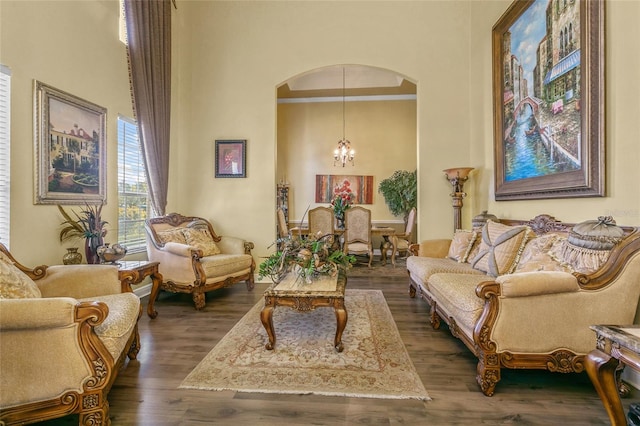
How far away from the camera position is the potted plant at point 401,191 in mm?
6648

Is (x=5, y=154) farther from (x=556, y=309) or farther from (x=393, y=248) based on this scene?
(x=393, y=248)

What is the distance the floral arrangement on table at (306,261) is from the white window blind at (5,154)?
201 centimetres

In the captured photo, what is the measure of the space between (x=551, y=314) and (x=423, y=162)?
302 centimetres

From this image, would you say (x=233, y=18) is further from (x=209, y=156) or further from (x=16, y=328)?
(x=16, y=328)

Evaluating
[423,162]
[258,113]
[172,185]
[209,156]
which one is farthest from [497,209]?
[172,185]

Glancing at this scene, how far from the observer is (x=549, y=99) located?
9.01ft

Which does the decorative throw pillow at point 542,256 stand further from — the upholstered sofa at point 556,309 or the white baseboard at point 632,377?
the white baseboard at point 632,377

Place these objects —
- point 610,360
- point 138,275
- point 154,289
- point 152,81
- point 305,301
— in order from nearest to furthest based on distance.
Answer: point 610,360, point 305,301, point 138,275, point 154,289, point 152,81

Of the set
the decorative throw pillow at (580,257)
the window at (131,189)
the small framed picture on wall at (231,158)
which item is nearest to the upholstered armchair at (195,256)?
the window at (131,189)

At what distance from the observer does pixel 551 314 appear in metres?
1.80

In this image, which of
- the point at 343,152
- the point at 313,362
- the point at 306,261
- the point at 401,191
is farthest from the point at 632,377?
the point at 343,152

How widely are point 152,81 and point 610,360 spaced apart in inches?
192

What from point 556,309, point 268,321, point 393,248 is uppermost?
point 556,309

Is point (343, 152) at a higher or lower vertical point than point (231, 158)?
higher
